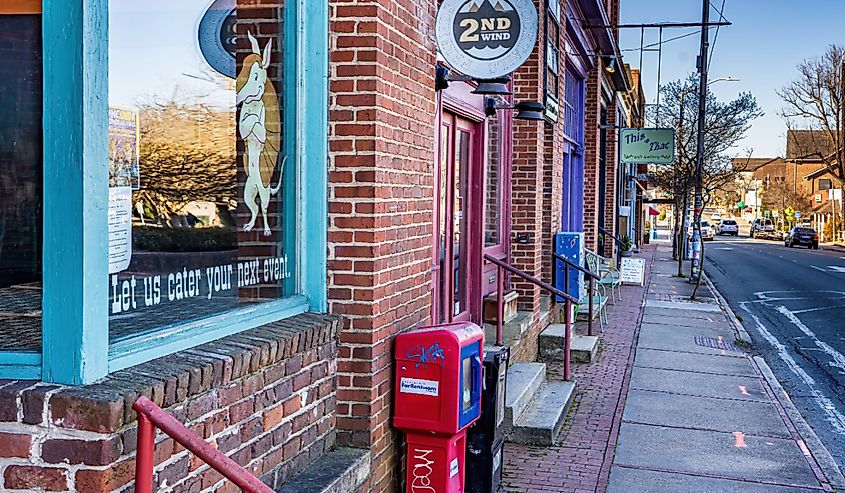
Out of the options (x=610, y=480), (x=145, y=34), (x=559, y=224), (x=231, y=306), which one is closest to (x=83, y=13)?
(x=145, y=34)

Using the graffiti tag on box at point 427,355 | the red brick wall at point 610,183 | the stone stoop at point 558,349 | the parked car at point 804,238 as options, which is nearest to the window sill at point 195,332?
the graffiti tag on box at point 427,355

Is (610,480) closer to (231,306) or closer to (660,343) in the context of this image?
(231,306)

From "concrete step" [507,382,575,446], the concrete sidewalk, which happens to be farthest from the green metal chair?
"concrete step" [507,382,575,446]

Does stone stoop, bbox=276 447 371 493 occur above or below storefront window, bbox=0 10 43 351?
below

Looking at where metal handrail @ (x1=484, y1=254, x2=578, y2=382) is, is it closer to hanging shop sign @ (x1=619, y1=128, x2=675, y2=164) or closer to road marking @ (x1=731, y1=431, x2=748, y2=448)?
road marking @ (x1=731, y1=431, x2=748, y2=448)

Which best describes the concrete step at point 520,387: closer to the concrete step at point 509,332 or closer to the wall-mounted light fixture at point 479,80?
the concrete step at point 509,332

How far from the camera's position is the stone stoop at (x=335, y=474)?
13.1 ft

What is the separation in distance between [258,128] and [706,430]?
5.41 meters

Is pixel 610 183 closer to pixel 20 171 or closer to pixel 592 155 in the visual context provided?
pixel 592 155

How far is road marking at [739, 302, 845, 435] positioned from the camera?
8992 millimetres

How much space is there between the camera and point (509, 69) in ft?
21.2

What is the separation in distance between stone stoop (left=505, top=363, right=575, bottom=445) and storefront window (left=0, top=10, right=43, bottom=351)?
441 centimetres

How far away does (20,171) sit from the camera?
368 centimetres

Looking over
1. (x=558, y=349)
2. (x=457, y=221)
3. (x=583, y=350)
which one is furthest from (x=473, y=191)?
(x=583, y=350)
